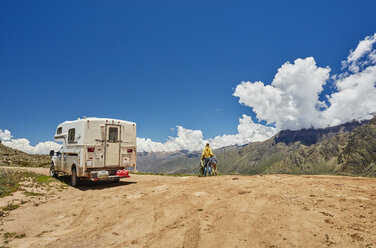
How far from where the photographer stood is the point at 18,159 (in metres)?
37.0

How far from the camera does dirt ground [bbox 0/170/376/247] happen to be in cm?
659

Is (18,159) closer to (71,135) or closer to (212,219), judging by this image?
(71,135)

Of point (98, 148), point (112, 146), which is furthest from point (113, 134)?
point (98, 148)

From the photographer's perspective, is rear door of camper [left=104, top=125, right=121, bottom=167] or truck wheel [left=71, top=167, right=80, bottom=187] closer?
rear door of camper [left=104, top=125, right=121, bottom=167]

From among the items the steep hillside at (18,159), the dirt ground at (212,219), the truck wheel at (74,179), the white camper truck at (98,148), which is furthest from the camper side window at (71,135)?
the steep hillside at (18,159)

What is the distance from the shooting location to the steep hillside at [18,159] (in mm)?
35438

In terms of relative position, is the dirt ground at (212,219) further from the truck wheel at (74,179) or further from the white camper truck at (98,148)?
the truck wheel at (74,179)

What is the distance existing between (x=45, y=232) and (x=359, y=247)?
377 inches

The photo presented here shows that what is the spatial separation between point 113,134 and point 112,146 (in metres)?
0.84

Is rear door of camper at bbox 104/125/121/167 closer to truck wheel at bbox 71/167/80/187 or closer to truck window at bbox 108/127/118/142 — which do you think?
truck window at bbox 108/127/118/142

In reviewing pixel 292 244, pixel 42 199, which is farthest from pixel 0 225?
pixel 292 244

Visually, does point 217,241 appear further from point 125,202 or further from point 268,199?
point 125,202

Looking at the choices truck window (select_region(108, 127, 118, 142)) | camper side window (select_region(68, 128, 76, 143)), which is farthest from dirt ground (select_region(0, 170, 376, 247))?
camper side window (select_region(68, 128, 76, 143))

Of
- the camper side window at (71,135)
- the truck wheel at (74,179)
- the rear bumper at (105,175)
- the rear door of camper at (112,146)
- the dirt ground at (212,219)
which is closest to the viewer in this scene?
the dirt ground at (212,219)
